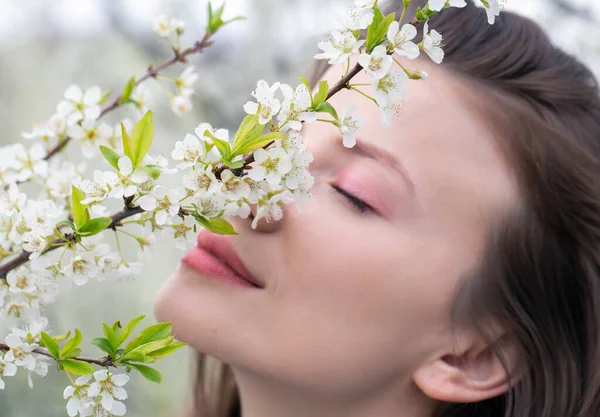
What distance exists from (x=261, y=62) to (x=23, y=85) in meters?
0.71

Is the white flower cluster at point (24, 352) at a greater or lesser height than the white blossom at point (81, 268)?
lesser

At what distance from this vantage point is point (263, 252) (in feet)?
2.65

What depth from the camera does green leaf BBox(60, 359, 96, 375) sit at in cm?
55

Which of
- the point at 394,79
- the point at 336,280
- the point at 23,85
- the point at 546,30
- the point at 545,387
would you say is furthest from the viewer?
the point at 23,85

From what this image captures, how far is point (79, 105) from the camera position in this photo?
2.45 ft

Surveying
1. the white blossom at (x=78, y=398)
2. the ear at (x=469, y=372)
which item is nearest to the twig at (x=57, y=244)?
the white blossom at (x=78, y=398)

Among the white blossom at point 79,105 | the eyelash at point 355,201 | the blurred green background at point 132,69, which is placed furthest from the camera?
the blurred green background at point 132,69

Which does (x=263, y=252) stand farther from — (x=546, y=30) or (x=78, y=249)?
(x=546, y=30)

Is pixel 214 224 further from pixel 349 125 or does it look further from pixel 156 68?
pixel 156 68

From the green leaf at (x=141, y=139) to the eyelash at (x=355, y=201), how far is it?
331 mm

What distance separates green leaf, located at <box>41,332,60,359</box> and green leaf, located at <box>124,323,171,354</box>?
60mm

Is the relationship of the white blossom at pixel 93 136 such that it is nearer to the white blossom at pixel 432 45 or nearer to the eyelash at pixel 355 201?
the eyelash at pixel 355 201

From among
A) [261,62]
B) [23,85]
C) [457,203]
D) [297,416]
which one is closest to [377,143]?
[457,203]

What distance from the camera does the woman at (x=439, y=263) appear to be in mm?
809
